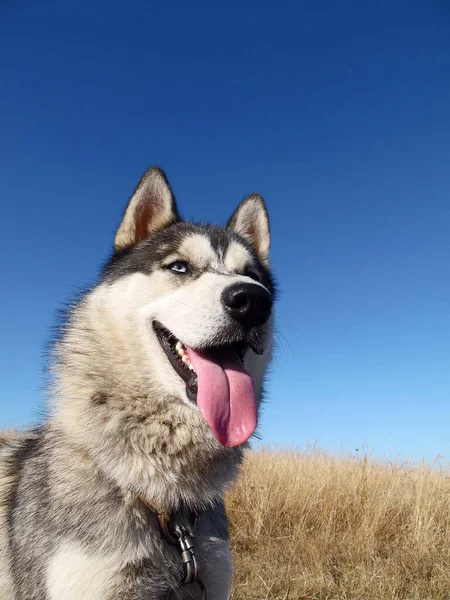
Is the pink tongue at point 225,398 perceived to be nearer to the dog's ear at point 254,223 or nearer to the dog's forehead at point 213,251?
the dog's forehead at point 213,251

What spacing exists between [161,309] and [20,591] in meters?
1.70

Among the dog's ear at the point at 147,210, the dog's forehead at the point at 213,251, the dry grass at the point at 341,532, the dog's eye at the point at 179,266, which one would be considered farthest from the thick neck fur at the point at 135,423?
the dry grass at the point at 341,532

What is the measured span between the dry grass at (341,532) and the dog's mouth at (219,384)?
89.9 inches

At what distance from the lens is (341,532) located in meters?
5.57

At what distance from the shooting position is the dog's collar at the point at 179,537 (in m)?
2.49

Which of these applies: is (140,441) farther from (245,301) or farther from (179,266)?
(179,266)

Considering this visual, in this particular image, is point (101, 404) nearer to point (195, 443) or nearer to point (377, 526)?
point (195, 443)

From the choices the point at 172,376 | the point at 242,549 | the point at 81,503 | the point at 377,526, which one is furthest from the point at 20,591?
the point at 377,526

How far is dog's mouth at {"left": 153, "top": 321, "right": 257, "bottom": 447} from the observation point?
2.66 m

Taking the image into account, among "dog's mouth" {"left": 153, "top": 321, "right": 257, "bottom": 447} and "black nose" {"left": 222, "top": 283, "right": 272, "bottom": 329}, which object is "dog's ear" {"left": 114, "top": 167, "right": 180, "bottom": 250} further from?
"black nose" {"left": 222, "top": 283, "right": 272, "bottom": 329}

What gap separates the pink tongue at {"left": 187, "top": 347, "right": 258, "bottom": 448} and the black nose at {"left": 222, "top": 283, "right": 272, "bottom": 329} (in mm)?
294

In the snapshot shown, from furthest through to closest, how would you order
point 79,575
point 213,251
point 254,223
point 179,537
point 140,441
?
point 254,223, point 213,251, point 140,441, point 179,537, point 79,575

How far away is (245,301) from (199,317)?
0.28m

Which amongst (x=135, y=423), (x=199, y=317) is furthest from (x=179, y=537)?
(x=199, y=317)
